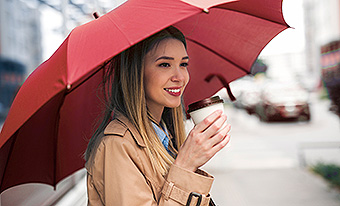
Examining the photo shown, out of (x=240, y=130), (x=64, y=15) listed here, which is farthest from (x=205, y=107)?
(x=240, y=130)

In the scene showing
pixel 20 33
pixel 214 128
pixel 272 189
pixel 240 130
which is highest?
pixel 20 33

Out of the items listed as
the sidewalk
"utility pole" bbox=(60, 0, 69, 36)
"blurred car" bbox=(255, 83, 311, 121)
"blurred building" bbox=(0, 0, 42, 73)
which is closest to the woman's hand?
"blurred building" bbox=(0, 0, 42, 73)

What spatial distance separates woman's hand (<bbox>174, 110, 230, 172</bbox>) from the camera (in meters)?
1.59

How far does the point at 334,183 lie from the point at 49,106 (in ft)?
17.0

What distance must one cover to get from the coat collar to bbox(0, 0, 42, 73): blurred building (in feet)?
4.19

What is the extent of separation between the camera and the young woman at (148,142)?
1.52m

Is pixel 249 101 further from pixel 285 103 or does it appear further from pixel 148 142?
pixel 148 142

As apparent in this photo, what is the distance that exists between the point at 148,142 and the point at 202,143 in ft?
0.85

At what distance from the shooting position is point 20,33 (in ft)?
9.62

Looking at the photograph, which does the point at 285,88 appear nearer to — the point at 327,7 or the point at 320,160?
the point at 320,160

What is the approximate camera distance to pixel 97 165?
1.57 meters

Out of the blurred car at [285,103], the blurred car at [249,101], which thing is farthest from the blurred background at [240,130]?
the blurred car at [249,101]

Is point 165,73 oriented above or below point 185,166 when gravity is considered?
above

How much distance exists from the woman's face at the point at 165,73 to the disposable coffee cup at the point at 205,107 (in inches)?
7.5
